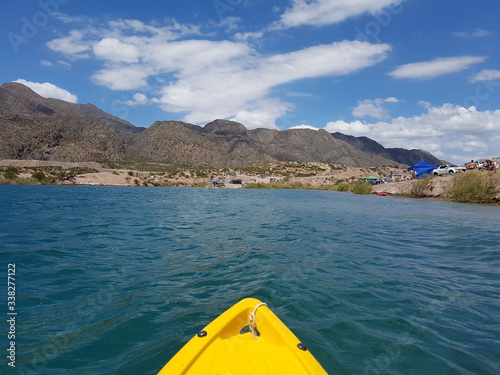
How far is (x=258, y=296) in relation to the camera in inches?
275

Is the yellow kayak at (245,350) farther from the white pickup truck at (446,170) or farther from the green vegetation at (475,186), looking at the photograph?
the white pickup truck at (446,170)

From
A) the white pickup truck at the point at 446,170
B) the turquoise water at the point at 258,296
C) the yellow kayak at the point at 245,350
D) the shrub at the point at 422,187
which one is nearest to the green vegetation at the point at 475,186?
the shrub at the point at 422,187

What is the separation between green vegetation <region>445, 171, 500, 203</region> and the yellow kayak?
1649 inches

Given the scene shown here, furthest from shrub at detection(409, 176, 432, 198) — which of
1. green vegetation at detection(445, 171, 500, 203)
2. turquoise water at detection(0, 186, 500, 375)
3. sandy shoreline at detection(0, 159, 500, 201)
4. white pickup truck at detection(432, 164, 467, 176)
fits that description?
turquoise water at detection(0, 186, 500, 375)

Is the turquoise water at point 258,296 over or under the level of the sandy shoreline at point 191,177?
under

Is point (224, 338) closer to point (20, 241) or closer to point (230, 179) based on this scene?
point (20, 241)

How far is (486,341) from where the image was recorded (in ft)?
16.7

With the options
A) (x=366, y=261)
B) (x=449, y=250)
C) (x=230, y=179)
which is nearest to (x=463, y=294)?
(x=366, y=261)

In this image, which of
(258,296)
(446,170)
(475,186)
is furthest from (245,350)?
(446,170)

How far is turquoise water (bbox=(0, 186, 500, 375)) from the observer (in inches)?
181

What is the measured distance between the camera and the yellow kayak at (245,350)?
3301 mm

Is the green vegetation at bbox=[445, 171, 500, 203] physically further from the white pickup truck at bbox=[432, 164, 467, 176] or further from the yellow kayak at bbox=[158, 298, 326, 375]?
the yellow kayak at bbox=[158, 298, 326, 375]

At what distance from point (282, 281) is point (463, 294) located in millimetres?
4542

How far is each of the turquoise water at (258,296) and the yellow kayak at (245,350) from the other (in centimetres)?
115
